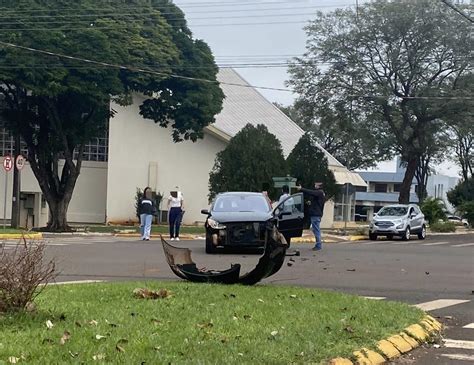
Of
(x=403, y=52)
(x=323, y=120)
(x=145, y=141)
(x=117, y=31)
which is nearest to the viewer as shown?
(x=117, y=31)

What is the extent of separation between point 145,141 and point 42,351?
40.7m

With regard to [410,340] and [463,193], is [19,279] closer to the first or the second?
[410,340]

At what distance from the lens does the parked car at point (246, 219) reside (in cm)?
1847

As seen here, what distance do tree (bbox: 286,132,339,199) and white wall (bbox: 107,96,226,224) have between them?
26.7 feet

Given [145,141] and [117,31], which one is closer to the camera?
[117,31]

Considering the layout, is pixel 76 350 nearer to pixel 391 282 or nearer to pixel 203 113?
pixel 391 282

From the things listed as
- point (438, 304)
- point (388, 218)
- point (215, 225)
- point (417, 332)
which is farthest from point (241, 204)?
point (388, 218)

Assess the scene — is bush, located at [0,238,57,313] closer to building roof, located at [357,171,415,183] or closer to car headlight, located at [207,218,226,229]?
car headlight, located at [207,218,226,229]

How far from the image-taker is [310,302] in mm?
9367

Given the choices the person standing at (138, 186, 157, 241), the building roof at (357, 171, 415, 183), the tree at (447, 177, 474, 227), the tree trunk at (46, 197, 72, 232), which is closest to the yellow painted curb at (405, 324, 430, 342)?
the person standing at (138, 186, 157, 241)

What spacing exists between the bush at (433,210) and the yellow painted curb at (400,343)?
42016mm

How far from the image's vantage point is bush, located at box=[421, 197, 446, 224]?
48.8m

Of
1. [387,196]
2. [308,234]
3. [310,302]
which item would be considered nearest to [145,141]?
[308,234]

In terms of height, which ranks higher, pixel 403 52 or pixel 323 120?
pixel 403 52
